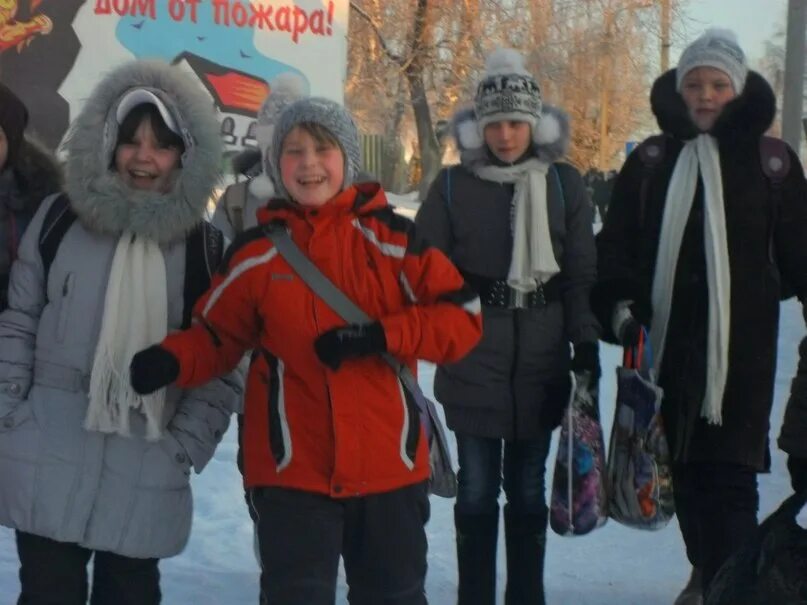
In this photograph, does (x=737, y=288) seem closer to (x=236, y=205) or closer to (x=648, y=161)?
(x=648, y=161)

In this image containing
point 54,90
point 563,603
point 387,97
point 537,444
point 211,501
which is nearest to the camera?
point 537,444

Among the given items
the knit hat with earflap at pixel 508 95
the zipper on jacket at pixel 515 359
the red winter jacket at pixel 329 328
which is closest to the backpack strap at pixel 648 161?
the knit hat with earflap at pixel 508 95

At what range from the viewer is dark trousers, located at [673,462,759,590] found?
3545 millimetres

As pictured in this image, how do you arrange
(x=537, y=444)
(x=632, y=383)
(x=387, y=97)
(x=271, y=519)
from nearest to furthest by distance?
(x=271, y=519)
(x=632, y=383)
(x=537, y=444)
(x=387, y=97)

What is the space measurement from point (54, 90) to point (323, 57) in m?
2.01

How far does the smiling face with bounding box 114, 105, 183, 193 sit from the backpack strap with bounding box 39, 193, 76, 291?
0.55 feet

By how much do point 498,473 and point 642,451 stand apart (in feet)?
1.74

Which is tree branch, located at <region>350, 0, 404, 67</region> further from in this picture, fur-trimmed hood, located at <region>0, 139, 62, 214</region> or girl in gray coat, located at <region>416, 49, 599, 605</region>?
fur-trimmed hood, located at <region>0, 139, 62, 214</region>

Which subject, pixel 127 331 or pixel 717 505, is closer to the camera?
pixel 127 331

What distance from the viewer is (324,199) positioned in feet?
9.46

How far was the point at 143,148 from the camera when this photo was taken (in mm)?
2969

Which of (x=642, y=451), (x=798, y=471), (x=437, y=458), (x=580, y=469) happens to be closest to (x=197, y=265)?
(x=437, y=458)

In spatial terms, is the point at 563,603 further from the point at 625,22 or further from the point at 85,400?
the point at 625,22

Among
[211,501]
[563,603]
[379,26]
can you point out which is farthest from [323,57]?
[379,26]
